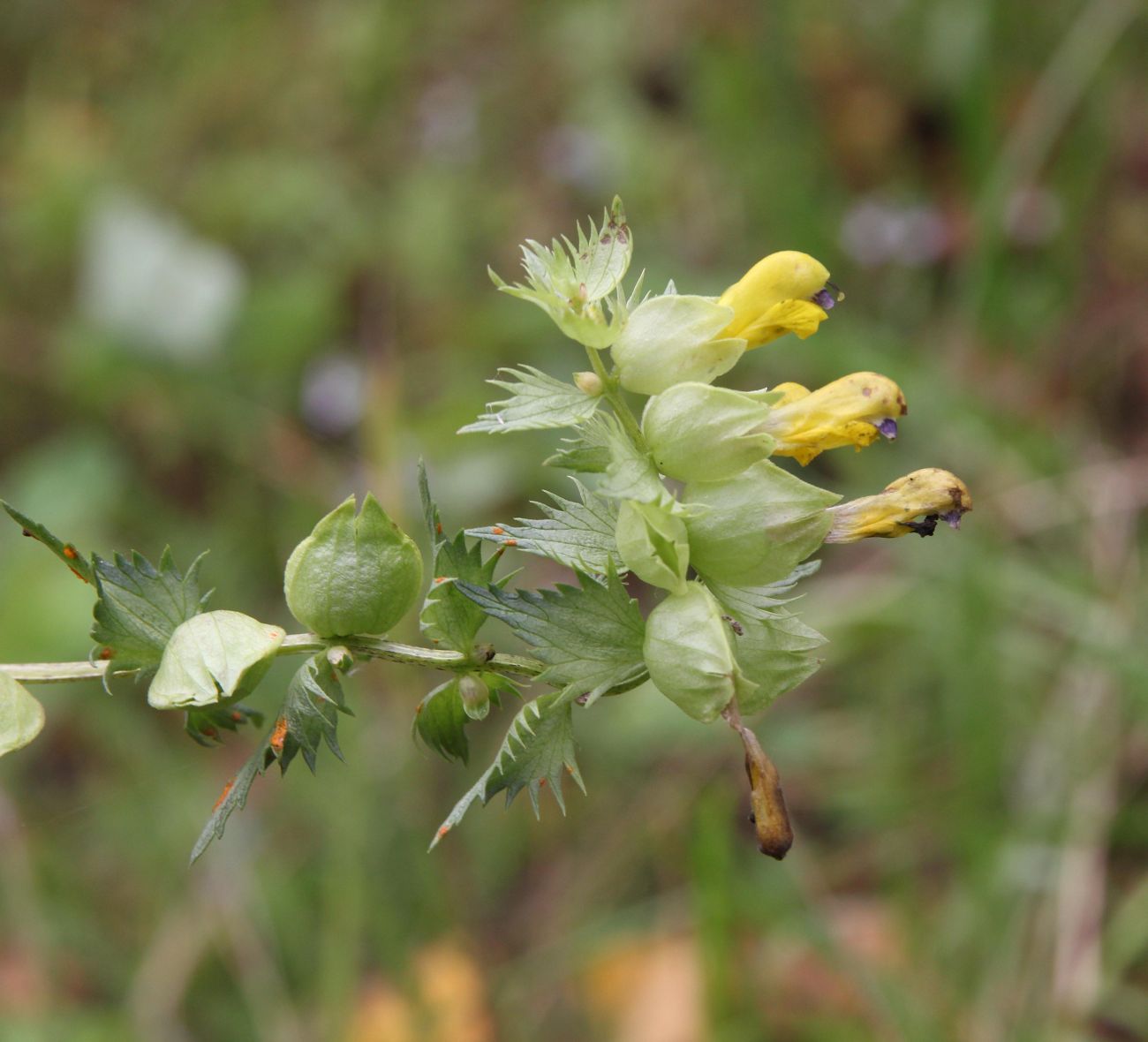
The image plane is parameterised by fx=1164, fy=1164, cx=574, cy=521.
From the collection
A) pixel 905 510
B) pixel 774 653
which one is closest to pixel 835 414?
pixel 905 510

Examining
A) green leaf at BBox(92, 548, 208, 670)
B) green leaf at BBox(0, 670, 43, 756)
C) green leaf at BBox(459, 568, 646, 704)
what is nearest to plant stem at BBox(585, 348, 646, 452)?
green leaf at BBox(459, 568, 646, 704)

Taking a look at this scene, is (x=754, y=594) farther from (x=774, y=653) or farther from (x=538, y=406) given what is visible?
(x=538, y=406)

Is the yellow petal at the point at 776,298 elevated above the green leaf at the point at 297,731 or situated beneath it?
elevated above

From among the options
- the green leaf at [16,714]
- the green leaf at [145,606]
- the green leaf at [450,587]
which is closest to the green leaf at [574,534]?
the green leaf at [450,587]

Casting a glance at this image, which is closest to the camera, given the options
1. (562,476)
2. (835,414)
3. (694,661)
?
(694,661)

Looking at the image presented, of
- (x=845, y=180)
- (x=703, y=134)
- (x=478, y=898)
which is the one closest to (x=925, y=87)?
(x=845, y=180)

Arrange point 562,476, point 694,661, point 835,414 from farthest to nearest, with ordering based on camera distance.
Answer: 1. point 562,476
2. point 835,414
3. point 694,661

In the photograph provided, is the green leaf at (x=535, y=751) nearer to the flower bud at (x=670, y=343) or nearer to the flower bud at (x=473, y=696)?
the flower bud at (x=473, y=696)
